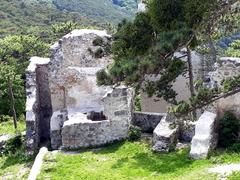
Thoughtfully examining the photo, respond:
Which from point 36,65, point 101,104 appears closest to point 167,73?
point 101,104

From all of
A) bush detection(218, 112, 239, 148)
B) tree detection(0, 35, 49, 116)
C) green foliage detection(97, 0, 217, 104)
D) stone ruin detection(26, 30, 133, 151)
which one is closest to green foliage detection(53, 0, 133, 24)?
tree detection(0, 35, 49, 116)

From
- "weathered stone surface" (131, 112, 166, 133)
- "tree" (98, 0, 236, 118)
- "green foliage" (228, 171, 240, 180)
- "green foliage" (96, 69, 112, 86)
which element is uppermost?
"tree" (98, 0, 236, 118)

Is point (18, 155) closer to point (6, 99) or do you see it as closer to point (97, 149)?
point (97, 149)

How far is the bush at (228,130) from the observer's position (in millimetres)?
18406

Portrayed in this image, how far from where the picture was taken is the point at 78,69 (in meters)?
22.9

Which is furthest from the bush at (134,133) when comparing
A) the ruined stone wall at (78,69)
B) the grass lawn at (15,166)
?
the grass lawn at (15,166)

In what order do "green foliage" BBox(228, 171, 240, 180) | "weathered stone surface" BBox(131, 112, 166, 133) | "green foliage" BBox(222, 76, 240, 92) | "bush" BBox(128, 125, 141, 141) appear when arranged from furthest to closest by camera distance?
"weathered stone surface" BBox(131, 112, 166, 133), "bush" BBox(128, 125, 141, 141), "green foliage" BBox(228, 171, 240, 180), "green foliage" BBox(222, 76, 240, 92)

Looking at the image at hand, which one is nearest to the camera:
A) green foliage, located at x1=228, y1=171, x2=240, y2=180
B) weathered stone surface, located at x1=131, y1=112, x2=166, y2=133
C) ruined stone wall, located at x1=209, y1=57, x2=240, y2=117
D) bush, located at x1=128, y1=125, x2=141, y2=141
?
green foliage, located at x1=228, y1=171, x2=240, y2=180

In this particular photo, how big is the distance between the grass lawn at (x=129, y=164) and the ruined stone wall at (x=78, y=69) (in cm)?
332

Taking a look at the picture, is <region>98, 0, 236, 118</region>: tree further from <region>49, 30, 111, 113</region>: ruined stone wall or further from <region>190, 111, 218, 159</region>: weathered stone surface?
<region>49, 30, 111, 113</region>: ruined stone wall

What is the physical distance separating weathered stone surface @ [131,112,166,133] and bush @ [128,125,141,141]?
832mm

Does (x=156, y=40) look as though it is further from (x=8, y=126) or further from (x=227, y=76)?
(x=8, y=126)

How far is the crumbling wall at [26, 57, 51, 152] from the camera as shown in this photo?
22.1 meters

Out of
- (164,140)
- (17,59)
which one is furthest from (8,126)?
(17,59)
